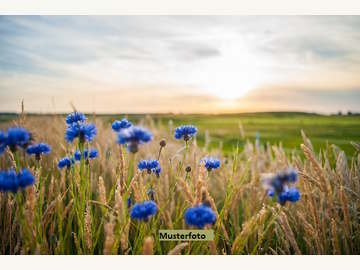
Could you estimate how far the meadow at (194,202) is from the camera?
1292 mm

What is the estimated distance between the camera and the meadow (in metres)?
1.29

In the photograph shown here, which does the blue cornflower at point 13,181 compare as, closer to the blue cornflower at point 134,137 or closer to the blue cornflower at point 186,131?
the blue cornflower at point 134,137

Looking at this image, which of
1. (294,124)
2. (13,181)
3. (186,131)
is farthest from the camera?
(294,124)

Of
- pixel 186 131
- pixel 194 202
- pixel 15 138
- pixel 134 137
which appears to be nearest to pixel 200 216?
pixel 194 202

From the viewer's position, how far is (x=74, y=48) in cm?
187

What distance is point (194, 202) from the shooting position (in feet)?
3.92

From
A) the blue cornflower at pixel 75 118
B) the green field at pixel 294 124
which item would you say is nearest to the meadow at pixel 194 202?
the green field at pixel 294 124

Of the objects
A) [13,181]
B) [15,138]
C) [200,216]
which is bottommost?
[200,216]

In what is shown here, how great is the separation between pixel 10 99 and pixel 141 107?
717mm

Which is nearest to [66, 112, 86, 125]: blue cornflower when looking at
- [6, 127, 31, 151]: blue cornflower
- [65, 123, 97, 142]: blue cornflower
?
[65, 123, 97, 142]: blue cornflower

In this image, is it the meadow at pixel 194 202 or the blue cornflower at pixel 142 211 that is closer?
the blue cornflower at pixel 142 211

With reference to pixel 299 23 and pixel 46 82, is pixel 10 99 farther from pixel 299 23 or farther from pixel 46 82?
pixel 299 23

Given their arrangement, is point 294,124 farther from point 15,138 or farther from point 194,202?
point 15,138

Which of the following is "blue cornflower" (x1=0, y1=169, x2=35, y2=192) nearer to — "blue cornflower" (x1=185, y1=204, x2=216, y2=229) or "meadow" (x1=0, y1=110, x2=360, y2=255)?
"meadow" (x1=0, y1=110, x2=360, y2=255)
